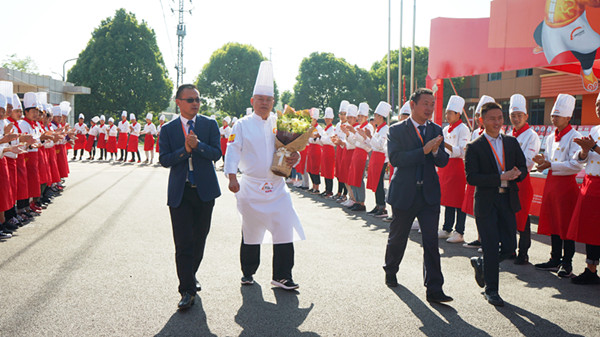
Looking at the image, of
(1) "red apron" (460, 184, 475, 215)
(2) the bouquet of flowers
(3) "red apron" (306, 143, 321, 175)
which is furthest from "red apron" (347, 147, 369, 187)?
(2) the bouquet of flowers

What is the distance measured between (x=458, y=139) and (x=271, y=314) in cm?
487

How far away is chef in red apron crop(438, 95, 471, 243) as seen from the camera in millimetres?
7996

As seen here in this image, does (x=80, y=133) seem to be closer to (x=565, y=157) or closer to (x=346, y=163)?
(x=346, y=163)

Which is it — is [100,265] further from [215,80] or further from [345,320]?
[215,80]

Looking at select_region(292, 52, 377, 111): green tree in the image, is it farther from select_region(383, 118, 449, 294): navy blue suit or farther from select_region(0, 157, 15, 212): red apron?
select_region(383, 118, 449, 294): navy blue suit

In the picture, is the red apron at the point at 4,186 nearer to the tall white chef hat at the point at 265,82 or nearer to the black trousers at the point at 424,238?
the tall white chef hat at the point at 265,82

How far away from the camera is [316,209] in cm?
1140

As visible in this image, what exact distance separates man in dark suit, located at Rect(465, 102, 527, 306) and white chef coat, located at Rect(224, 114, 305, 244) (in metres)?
1.84

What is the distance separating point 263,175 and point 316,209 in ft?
20.9

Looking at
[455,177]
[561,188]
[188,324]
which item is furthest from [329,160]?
[188,324]

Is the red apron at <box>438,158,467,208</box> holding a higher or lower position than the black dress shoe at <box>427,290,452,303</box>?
higher

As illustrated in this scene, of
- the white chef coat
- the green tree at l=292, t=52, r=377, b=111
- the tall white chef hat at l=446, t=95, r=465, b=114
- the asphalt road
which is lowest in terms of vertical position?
the asphalt road

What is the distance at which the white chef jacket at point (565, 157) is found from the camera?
6.01m

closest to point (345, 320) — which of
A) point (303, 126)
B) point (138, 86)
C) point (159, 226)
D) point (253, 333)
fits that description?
point (253, 333)
